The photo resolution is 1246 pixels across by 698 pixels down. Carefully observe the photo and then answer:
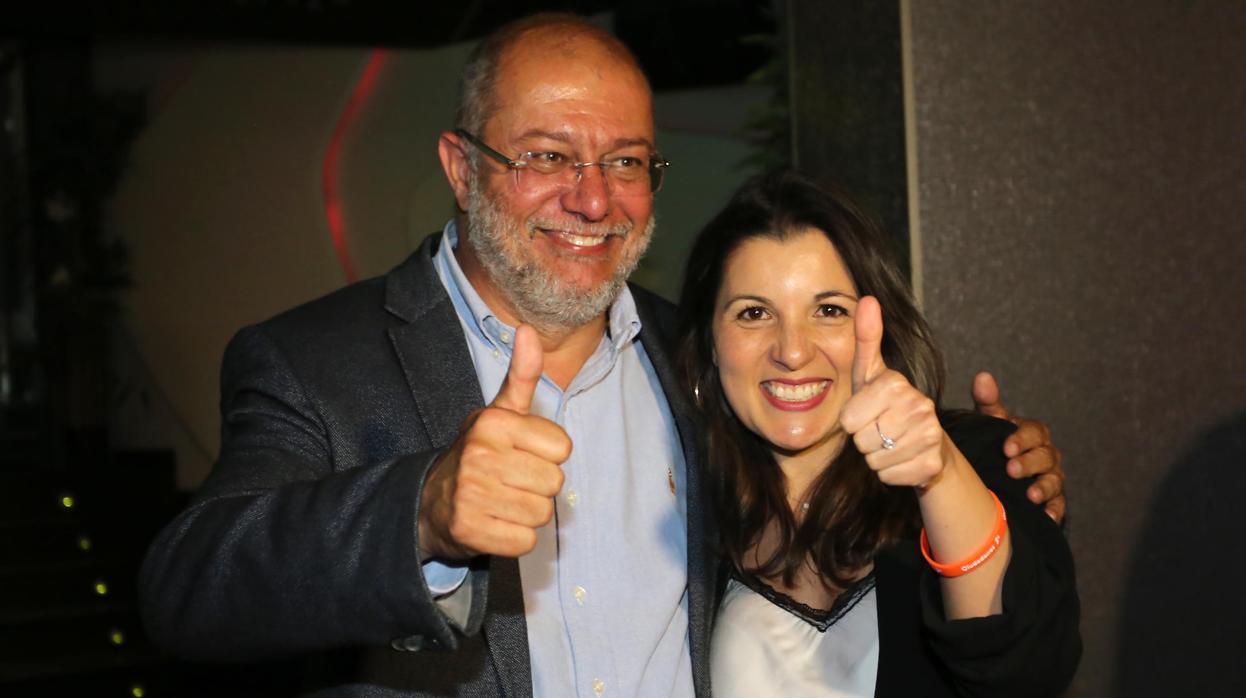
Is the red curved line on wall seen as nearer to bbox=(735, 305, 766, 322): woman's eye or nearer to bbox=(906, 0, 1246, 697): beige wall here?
bbox=(906, 0, 1246, 697): beige wall

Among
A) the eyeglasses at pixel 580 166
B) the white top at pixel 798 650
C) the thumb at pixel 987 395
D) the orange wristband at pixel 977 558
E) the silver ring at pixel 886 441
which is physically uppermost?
the eyeglasses at pixel 580 166

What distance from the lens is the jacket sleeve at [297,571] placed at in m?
1.34

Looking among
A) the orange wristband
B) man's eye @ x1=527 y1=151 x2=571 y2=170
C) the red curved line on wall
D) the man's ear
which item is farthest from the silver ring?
the red curved line on wall

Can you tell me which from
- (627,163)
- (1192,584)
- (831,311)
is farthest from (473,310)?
(1192,584)

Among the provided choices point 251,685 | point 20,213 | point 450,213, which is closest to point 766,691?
point 450,213

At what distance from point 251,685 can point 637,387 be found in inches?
137

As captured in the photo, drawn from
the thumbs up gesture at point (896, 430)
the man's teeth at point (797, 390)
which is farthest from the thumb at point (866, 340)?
the man's teeth at point (797, 390)

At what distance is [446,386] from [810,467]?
73 centimetres

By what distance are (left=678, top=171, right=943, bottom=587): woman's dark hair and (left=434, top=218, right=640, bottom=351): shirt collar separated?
152mm

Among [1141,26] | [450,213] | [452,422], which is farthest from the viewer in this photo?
[450,213]

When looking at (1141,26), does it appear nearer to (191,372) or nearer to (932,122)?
(932,122)

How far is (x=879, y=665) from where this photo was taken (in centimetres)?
189

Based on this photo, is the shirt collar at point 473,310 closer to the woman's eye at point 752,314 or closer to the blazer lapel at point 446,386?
the blazer lapel at point 446,386

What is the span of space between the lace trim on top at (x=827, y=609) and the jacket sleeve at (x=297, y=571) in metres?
0.77
